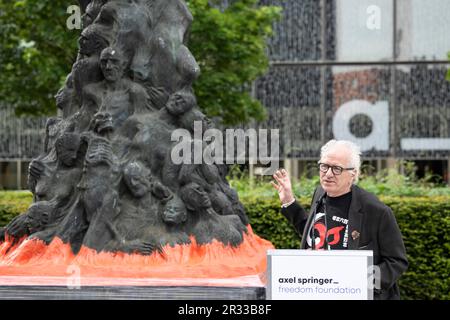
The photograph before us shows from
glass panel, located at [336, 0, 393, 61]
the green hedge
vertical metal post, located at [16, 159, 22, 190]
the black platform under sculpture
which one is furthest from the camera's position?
vertical metal post, located at [16, 159, 22, 190]

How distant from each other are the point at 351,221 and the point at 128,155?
8.41ft

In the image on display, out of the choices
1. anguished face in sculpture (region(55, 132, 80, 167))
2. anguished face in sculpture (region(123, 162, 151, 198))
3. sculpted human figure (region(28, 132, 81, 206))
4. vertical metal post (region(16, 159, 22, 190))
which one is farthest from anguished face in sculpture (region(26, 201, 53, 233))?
vertical metal post (region(16, 159, 22, 190))

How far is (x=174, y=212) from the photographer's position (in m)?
6.54

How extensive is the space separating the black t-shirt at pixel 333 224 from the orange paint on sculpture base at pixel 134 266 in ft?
4.37

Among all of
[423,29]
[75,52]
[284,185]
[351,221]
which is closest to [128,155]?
[284,185]

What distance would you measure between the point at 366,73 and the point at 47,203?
1908cm

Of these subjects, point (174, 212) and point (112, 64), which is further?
point (112, 64)

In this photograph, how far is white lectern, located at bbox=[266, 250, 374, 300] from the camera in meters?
4.15

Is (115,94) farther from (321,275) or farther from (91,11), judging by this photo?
(321,275)

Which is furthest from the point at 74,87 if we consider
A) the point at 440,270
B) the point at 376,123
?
the point at 376,123

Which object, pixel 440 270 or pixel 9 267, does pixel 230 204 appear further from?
pixel 440 270

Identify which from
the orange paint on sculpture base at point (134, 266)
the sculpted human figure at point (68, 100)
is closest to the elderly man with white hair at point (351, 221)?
the orange paint on sculpture base at point (134, 266)

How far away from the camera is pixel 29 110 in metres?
19.0

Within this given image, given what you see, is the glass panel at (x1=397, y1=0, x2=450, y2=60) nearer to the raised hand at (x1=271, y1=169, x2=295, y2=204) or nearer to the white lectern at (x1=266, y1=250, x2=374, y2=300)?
the raised hand at (x1=271, y1=169, x2=295, y2=204)
